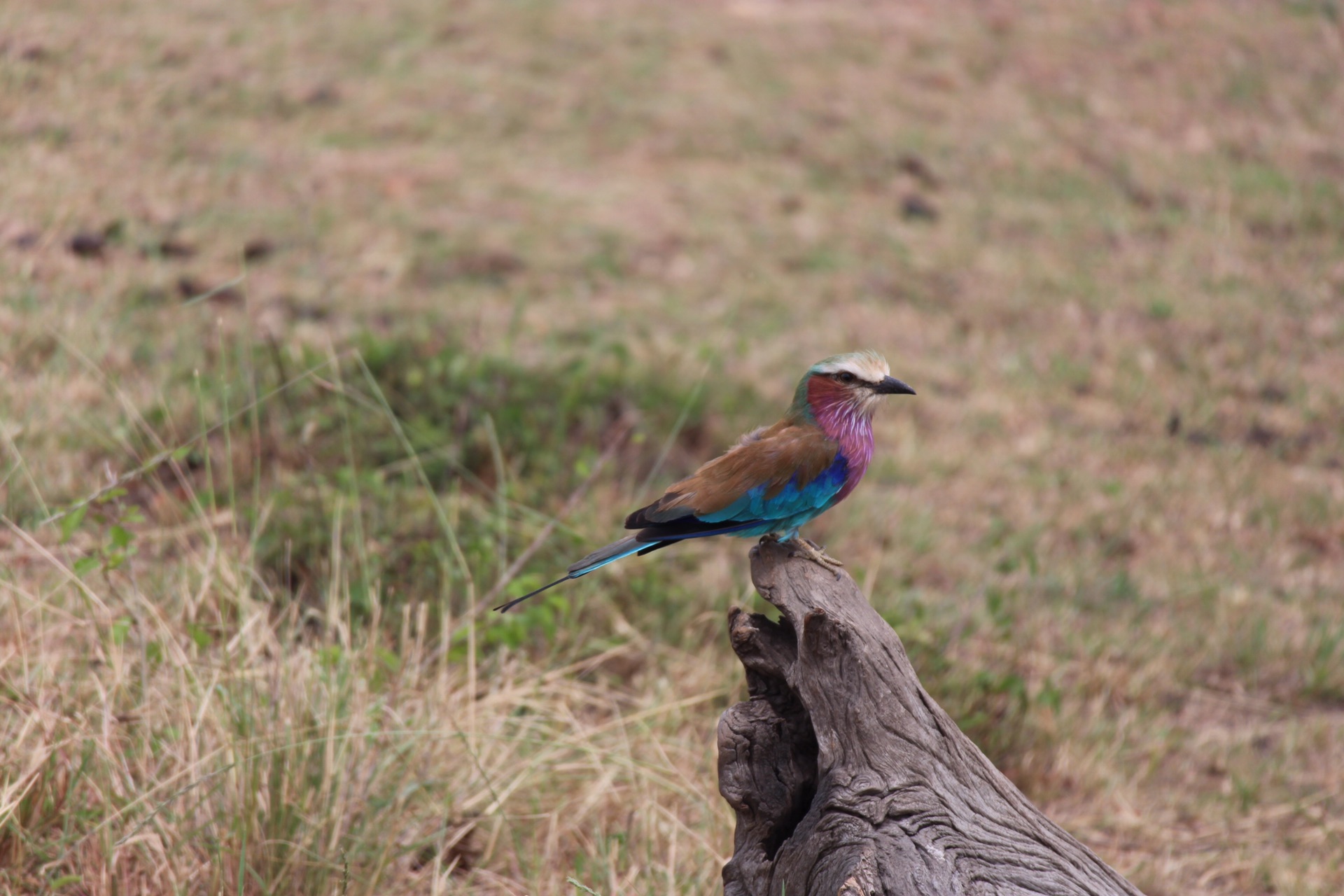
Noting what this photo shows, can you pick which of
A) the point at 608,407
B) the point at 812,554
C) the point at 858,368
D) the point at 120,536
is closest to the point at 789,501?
the point at 812,554

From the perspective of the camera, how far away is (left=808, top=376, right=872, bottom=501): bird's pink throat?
10.0 ft

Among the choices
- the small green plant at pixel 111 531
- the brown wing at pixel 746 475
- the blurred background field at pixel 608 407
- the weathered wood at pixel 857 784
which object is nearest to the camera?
the weathered wood at pixel 857 784

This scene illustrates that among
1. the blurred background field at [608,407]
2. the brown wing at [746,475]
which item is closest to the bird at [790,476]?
the brown wing at [746,475]

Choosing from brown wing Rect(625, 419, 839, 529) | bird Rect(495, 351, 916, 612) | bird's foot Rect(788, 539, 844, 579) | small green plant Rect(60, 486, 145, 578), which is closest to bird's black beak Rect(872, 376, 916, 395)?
bird Rect(495, 351, 916, 612)

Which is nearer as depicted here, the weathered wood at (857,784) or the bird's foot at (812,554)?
the weathered wood at (857,784)

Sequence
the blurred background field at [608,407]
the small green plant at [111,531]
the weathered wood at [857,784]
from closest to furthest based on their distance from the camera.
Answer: the weathered wood at [857,784] → the small green plant at [111,531] → the blurred background field at [608,407]

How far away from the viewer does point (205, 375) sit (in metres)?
5.38

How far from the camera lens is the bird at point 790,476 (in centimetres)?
294

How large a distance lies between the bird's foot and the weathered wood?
0.54 feet

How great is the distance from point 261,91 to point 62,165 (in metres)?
1.79

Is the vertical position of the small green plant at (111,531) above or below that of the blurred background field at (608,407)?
above

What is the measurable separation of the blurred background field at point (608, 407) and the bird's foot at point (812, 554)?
726 mm

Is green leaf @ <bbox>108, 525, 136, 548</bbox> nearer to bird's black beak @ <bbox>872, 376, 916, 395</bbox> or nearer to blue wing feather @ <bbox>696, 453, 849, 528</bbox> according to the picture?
blue wing feather @ <bbox>696, 453, 849, 528</bbox>

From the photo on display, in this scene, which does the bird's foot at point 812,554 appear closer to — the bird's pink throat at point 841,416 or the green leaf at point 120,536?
the bird's pink throat at point 841,416
